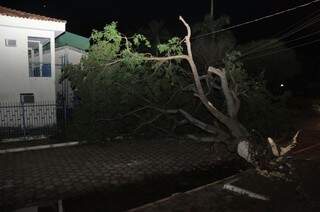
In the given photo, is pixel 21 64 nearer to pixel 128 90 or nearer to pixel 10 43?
pixel 10 43

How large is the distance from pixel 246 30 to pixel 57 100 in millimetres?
26171

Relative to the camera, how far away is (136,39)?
11.8 m

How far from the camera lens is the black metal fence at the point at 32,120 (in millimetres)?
15352

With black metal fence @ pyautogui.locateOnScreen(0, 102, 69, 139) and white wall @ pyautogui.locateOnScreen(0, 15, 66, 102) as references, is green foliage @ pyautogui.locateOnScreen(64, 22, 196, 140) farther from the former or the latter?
white wall @ pyautogui.locateOnScreen(0, 15, 66, 102)

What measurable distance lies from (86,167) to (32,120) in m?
7.40

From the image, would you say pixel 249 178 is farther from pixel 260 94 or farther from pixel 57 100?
pixel 57 100

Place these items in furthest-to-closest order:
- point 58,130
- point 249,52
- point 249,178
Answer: point 249,52 → point 58,130 → point 249,178

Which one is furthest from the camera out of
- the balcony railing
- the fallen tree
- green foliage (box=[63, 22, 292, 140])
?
the balcony railing

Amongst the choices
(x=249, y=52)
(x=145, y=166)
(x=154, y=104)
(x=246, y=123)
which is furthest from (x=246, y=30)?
(x=145, y=166)

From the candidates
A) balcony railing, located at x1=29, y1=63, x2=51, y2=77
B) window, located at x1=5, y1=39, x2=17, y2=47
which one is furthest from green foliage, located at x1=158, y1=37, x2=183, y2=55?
window, located at x1=5, y1=39, x2=17, y2=47

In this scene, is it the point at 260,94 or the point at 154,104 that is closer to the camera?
the point at 154,104

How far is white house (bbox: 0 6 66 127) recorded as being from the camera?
1617cm

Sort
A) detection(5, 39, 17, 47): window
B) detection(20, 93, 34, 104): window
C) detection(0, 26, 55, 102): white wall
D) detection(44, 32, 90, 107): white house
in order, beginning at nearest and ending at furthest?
detection(0, 26, 55, 102): white wall
detection(5, 39, 17, 47): window
detection(20, 93, 34, 104): window
detection(44, 32, 90, 107): white house

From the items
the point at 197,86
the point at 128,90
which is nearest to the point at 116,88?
the point at 128,90
